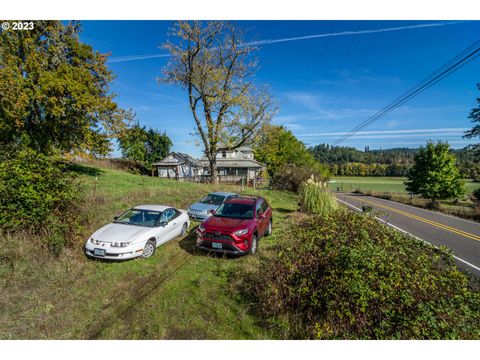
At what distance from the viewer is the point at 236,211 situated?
7.65 meters

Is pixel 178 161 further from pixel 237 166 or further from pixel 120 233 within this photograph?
pixel 120 233

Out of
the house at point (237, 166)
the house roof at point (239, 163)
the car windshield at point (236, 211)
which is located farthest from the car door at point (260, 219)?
the house roof at point (239, 163)

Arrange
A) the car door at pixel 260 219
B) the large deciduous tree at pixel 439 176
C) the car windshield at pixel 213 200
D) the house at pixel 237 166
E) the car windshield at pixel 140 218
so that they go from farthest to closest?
the house at pixel 237 166 < the large deciduous tree at pixel 439 176 < the car windshield at pixel 213 200 < the car door at pixel 260 219 < the car windshield at pixel 140 218

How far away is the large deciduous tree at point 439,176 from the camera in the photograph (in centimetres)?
2988

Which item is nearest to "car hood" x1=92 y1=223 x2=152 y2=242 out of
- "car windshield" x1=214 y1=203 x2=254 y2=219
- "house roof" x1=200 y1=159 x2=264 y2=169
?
"car windshield" x1=214 y1=203 x2=254 y2=219

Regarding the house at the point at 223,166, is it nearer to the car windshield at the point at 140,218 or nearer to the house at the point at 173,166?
the house at the point at 173,166

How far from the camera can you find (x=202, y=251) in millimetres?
7285

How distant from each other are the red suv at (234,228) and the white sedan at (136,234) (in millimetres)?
1467

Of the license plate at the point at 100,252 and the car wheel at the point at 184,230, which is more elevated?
the license plate at the point at 100,252

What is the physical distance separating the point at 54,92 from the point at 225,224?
16573 millimetres

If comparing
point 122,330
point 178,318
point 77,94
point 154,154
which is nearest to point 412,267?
point 178,318

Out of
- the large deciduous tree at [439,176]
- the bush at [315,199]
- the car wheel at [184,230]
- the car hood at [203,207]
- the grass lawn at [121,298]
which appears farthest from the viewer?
the large deciduous tree at [439,176]

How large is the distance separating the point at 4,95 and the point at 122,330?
1754 cm

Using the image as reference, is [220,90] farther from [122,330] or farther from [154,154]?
[154,154]
